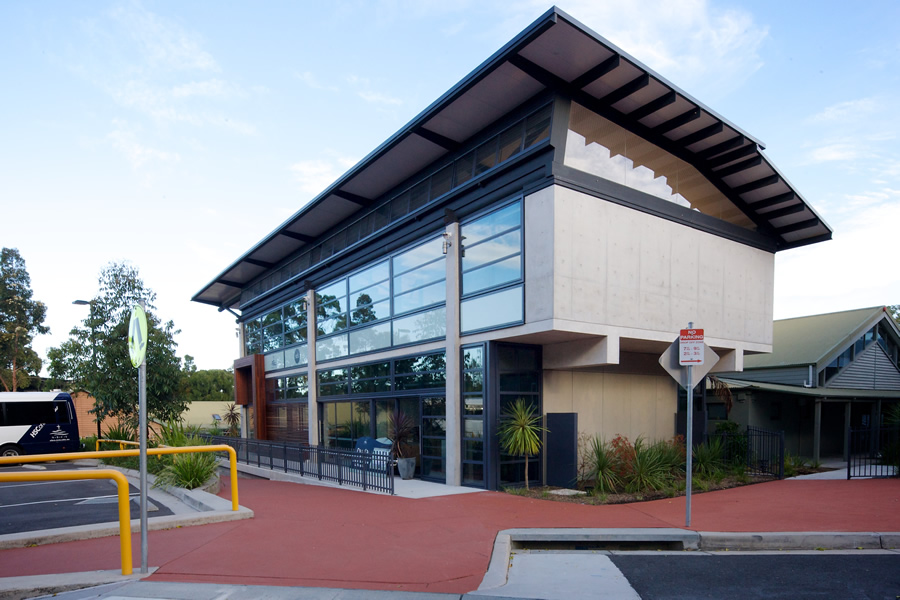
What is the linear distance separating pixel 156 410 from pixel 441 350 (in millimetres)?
16857

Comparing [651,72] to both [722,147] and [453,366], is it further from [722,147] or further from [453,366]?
[453,366]

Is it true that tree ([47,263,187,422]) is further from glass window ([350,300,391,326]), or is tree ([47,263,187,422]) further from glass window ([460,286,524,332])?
glass window ([460,286,524,332])

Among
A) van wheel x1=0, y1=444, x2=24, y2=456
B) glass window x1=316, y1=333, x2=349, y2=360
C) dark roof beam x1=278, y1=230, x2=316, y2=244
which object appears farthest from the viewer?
van wheel x1=0, y1=444, x2=24, y2=456

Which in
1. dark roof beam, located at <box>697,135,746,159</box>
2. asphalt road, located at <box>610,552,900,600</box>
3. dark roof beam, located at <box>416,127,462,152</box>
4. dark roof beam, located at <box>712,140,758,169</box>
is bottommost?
asphalt road, located at <box>610,552,900,600</box>

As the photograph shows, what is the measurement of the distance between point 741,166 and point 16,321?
4685cm

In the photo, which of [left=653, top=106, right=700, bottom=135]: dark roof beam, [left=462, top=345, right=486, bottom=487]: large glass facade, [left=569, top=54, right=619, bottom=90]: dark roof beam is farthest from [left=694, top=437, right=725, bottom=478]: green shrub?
[left=569, top=54, right=619, bottom=90]: dark roof beam

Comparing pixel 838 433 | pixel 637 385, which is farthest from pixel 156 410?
pixel 838 433

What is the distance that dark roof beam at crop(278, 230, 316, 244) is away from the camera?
73.5ft

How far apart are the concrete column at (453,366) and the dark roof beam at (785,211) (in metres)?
9.17

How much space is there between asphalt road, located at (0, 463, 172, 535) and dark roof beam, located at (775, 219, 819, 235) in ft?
56.2

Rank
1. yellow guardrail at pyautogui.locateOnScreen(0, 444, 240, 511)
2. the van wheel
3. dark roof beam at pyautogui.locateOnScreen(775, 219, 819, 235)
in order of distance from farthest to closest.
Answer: the van wheel < dark roof beam at pyautogui.locateOnScreen(775, 219, 819, 235) < yellow guardrail at pyautogui.locateOnScreen(0, 444, 240, 511)

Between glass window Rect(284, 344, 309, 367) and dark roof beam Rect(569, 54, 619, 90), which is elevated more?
dark roof beam Rect(569, 54, 619, 90)

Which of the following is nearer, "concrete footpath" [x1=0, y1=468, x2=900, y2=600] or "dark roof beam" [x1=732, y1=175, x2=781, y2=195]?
"concrete footpath" [x1=0, y1=468, x2=900, y2=600]

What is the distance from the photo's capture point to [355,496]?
1277cm
